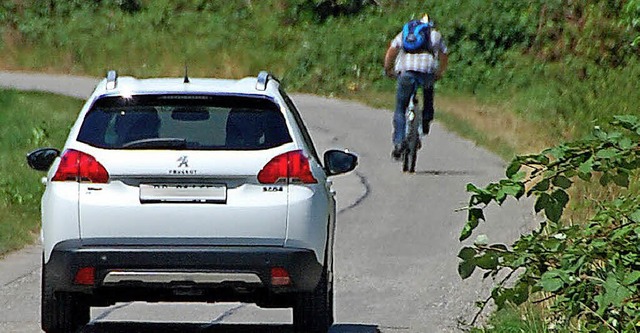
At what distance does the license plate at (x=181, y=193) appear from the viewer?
9281 millimetres

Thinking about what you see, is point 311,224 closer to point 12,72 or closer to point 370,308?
point 370,308

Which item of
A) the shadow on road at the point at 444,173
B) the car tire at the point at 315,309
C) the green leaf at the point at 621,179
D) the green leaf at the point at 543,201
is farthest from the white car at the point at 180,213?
the shadow on road at the point at 444,173

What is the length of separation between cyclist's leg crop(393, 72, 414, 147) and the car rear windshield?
35.2 feet

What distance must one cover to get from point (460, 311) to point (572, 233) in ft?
12.5

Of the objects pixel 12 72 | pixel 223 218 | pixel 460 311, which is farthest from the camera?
pixel 12 72

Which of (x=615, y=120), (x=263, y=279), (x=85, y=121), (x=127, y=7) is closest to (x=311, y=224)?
(x=263, y=279)

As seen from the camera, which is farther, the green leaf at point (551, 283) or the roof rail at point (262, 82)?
the roof rail at point (262, 82)

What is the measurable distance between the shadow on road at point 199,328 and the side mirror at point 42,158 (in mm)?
1020

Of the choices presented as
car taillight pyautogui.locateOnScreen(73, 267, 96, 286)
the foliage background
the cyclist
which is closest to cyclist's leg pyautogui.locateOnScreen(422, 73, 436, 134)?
the cyclist

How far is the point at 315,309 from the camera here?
9844 mm

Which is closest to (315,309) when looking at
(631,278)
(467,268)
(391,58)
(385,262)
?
(467,268)

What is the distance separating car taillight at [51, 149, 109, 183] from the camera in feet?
30.5

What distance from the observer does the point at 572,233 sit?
8.14 m

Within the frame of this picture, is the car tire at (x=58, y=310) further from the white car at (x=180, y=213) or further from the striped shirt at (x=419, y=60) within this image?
the striped shirt at (x=419, y=60)
